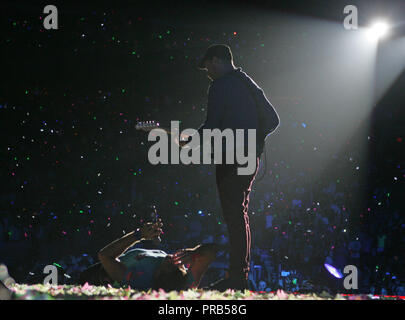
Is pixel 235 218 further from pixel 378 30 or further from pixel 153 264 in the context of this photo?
pixel 378 30

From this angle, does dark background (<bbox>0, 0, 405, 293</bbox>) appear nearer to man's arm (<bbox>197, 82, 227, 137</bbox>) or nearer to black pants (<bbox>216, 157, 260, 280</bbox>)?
black pants (<bbox>216, 157, 260, 280</bbox>)

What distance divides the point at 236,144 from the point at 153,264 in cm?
88

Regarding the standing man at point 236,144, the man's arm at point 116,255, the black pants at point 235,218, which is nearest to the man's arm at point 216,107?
the standing man at point 236,144

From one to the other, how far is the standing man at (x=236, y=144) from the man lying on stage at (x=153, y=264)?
17 cm

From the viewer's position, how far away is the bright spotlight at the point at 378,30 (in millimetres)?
4755

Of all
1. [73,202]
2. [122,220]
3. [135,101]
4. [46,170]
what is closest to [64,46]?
[135,101]

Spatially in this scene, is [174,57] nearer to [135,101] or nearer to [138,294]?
[135,101]

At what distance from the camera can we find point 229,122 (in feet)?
8.21

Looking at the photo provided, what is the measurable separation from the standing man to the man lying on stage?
0.55 ft

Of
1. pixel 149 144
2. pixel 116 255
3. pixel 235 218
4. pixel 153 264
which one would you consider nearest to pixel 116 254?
pixel 116 255

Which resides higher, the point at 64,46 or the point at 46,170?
the point at 64,46

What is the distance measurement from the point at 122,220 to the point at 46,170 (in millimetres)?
1429

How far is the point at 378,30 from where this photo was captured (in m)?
5.07

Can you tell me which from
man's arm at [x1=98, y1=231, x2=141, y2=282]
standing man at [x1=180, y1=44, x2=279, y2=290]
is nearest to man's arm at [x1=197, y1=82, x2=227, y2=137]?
standing man at [x1=180, y1=44, x2=279, y2=290]
